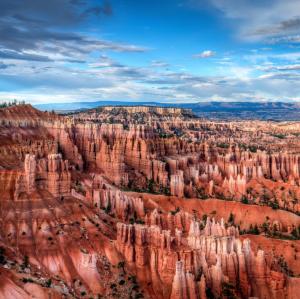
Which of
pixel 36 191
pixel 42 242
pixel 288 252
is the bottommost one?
pixel 288 252

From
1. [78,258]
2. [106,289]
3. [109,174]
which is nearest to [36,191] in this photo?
[78,258]

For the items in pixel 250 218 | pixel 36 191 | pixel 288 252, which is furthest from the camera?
pixel 250 218

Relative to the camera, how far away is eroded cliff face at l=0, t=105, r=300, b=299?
52.5 metres

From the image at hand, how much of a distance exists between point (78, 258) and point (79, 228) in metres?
5.03

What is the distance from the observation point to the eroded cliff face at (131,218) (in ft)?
172

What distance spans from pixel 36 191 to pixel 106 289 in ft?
49.9

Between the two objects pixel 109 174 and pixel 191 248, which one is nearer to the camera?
pixel 191 248

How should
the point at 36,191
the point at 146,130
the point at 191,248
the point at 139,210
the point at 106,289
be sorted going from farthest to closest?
1. the point at 146,130
2. the point at 139,210
3. the point at 36,191
4. the point at 191,248
5. the point at 106,289

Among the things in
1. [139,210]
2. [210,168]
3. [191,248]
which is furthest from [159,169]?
[191,248]

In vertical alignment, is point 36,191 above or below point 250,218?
above

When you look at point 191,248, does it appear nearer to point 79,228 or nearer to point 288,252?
point 79,228

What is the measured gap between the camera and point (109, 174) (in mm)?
86188

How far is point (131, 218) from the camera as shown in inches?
2781

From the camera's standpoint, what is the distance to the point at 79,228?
59.3 metres
